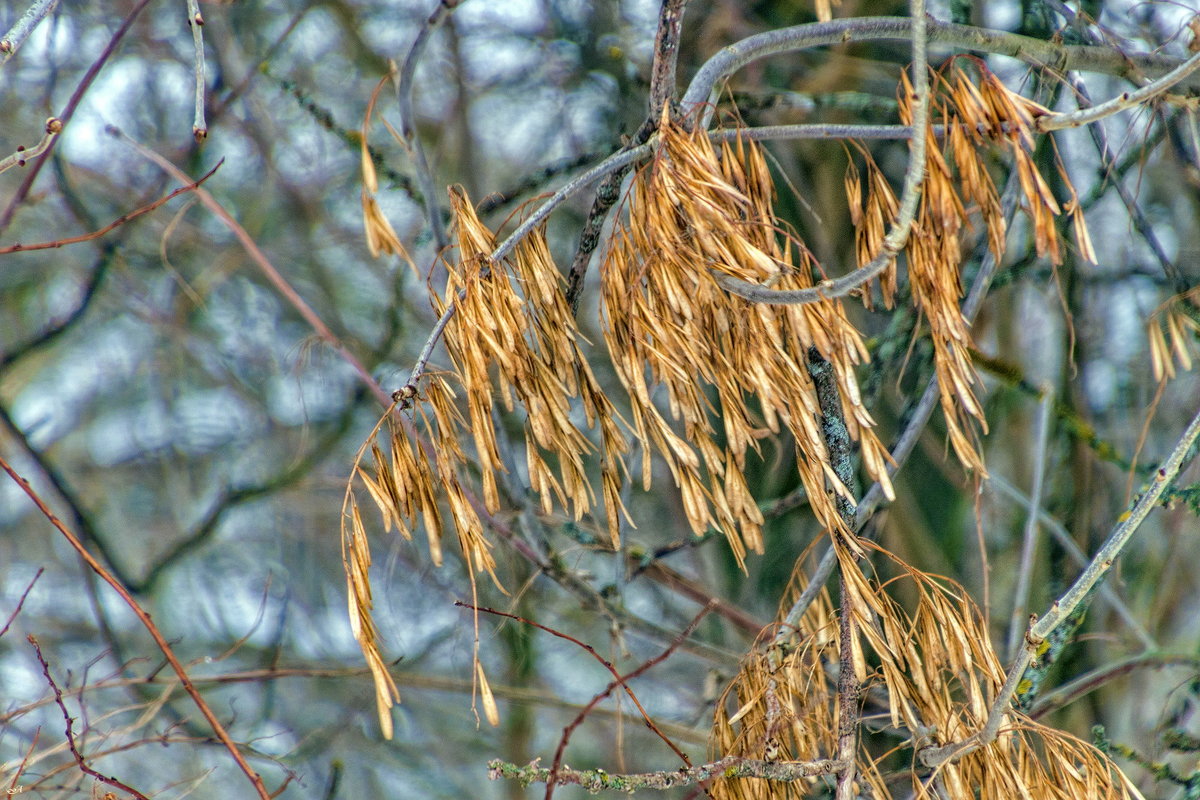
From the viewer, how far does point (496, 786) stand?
252 cm

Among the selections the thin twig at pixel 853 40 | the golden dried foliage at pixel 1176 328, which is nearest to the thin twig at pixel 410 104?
the thin twig at pixel 853 40

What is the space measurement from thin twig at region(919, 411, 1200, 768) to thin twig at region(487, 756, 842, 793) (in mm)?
132

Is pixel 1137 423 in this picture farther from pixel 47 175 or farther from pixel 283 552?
pixel 47 175

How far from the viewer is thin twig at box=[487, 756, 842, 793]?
0.74m

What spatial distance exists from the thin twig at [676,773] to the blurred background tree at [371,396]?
0.79 metres

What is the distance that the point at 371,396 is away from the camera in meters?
2.29

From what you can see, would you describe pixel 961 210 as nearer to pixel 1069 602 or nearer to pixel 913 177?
pixel 913 177

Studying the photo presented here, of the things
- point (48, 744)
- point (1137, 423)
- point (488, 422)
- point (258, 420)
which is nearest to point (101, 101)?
point (258, 420)

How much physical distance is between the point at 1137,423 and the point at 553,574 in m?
1.47

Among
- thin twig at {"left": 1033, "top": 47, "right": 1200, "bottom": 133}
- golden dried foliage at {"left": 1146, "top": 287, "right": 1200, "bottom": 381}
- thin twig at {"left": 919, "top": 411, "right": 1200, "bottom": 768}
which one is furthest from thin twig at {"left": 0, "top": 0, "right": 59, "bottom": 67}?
golden dried foliage at {"left": 1146, "top": 287, "right": 1200, "bottom": 381}

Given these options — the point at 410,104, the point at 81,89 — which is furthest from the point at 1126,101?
the point at 81,89

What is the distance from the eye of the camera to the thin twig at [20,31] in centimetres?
72

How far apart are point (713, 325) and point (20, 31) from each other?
0.65m

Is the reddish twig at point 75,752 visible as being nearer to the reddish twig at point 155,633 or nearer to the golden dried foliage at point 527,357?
the reddish twig at point 155,633
